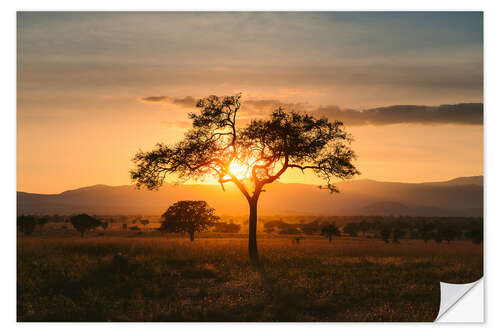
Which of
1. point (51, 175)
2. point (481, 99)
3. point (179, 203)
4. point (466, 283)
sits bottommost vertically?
point (466, 283)

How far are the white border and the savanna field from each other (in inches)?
10.0

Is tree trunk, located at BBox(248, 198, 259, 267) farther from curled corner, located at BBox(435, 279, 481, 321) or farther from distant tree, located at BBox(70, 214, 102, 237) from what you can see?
distant tree, located at BBox(70, 214, 102, 237)

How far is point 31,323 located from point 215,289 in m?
4.93

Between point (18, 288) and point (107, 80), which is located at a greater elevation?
point (107, 80)

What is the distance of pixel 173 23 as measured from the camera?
12773mm

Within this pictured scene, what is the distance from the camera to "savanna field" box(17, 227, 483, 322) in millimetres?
11000

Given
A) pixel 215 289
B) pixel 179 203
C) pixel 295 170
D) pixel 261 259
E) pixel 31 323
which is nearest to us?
pixel 31 323

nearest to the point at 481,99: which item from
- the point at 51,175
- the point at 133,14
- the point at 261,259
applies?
the point at 261,259

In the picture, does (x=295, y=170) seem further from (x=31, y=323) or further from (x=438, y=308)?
(x=31, y=323)

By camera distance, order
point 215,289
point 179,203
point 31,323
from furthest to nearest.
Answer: point 179,203 → point 215,289 → point 31,323
